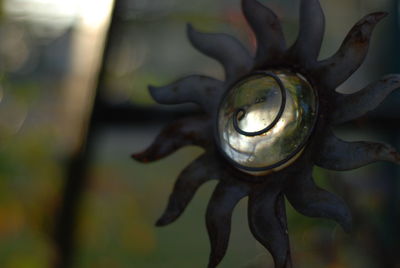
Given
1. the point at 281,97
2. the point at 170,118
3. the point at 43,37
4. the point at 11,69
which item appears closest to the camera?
the point at 281,97

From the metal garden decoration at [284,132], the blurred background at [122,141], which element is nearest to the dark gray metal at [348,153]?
the metal garden decoration at [284,132]

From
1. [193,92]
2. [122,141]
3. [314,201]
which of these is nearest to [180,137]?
[193,92]

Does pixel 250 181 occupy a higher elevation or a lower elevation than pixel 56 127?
higher

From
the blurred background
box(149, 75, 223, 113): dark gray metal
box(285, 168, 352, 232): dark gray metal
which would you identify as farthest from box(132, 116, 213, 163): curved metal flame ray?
the blurred background

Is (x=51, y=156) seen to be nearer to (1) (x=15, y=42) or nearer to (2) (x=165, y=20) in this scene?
(1) (x=15, y=42)

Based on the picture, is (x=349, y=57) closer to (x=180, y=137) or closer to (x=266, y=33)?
(x=266, y=33)

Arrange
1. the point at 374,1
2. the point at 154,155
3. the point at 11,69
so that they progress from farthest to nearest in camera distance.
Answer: the point at 11,69 < the point at 374,1 < the point at 154,155

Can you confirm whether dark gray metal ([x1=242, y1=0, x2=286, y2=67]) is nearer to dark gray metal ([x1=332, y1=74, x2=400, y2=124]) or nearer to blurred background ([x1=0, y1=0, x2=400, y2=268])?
dark gray metal ([x1=332, y1=74, x2=400, y2=124])

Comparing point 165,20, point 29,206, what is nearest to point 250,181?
point 29,206
